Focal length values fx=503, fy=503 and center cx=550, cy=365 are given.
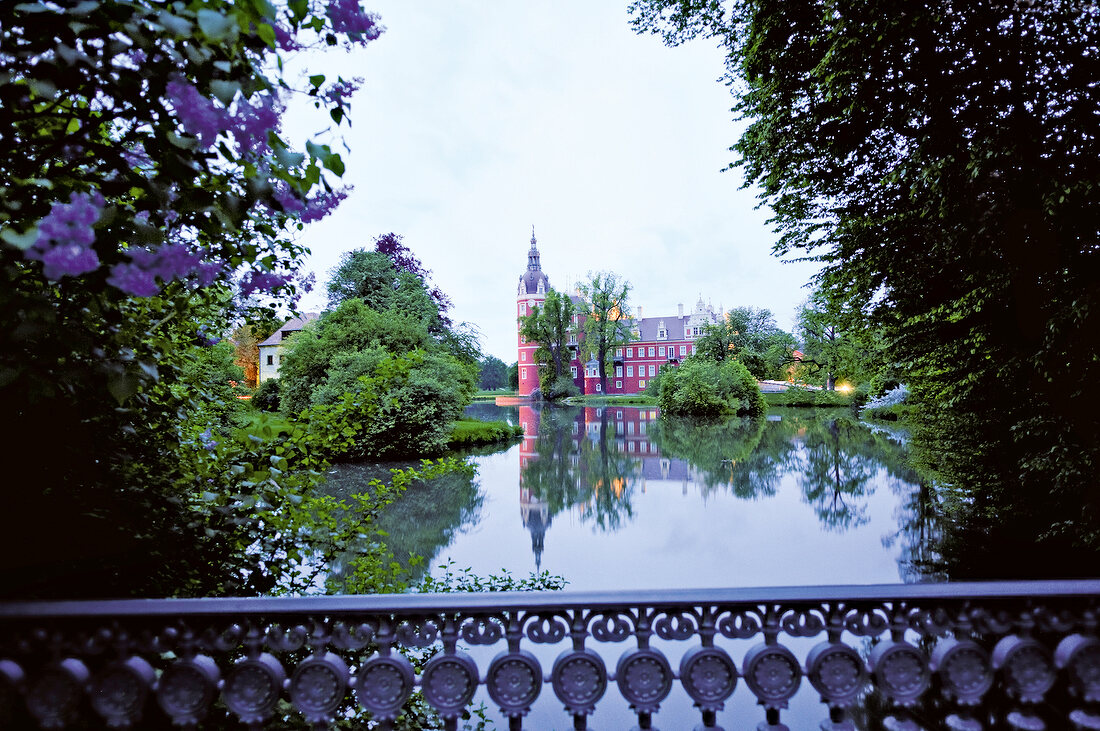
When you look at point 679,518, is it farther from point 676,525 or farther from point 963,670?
point 963,670

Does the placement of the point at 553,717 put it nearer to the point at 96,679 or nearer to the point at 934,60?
the point at 96,679

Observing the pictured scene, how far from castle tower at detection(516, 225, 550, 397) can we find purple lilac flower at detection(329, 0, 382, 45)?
67.7 metres

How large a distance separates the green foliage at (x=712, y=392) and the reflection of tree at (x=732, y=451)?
16.9 ft

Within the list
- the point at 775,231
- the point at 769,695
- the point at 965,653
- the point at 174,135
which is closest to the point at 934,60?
the point at 775,231

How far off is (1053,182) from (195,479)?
21.3 feet

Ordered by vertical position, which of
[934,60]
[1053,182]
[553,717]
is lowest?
[553,717]

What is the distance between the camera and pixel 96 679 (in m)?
1.43

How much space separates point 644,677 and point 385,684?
80cm

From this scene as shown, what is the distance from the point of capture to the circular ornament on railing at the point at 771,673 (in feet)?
5.00

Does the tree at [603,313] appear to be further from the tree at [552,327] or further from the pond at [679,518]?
the pond at [679,518]

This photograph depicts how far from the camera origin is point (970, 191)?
485 centimetres

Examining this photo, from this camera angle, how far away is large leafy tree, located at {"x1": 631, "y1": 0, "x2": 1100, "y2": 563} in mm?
4383

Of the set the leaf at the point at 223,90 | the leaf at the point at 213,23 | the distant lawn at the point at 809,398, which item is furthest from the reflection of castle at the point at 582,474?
the distant lawn at the point at 809,398

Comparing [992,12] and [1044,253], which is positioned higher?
[992,12]
